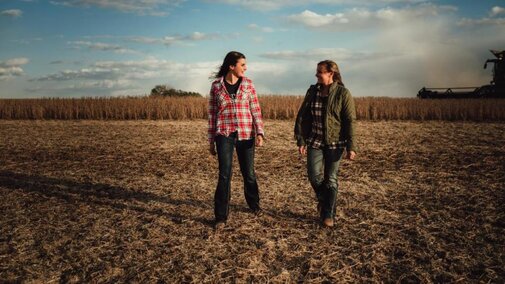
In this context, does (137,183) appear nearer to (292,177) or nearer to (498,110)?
(292,177)

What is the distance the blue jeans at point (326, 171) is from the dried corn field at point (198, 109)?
1610cm

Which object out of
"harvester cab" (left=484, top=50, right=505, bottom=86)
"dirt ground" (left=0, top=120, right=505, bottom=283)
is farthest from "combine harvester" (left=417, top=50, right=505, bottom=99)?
"dirt ground" (left=0, top=120, right=505, bottom=283)

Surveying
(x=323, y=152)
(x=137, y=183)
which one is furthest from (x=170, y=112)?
(x=323, y=152)

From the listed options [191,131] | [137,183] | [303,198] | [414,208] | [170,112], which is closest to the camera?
[414,208]

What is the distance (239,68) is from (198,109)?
16.9 meters

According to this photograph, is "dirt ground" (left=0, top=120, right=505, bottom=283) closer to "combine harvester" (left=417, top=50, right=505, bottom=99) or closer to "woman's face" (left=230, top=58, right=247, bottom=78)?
"woman's face" (left=230, top=58, right=247, bottom=78)

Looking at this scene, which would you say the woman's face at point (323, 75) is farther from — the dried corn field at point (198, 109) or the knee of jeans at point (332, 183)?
the dried corn field at point (198, 109)

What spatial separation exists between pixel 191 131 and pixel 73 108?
1111cm

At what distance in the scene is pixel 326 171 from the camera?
4543mm

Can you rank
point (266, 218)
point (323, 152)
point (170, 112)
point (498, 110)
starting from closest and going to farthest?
point (323, 152) → point (266, 218) → point (498, 110) → point (170, 112)

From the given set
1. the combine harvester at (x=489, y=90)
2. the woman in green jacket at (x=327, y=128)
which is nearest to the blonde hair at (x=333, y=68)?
the woman in green jacket at (x=327, y=128)

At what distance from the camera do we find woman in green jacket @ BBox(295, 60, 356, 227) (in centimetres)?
436

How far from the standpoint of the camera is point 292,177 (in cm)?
756

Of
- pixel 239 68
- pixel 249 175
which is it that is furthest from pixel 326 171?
pixel 239 68
